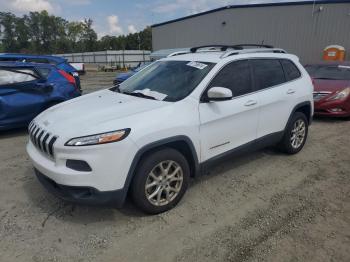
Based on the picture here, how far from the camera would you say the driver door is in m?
3.55

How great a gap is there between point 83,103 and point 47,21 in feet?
362

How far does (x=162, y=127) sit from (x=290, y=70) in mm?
2878

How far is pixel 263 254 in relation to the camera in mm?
2703

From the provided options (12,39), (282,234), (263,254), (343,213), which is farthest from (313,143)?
(12,39)

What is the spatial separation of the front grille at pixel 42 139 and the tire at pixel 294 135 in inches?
138

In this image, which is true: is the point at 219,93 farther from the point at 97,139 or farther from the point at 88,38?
the point at 88,38

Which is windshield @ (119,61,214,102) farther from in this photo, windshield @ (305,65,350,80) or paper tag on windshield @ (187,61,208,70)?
windshield @ (305,65,350,80)

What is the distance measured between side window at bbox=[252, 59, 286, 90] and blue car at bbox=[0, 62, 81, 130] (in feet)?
15.1

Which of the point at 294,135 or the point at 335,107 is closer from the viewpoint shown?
the point at 294,135

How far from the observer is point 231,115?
3777 mm

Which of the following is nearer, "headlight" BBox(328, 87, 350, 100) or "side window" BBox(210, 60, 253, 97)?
"side window" BBox(210, 60, 253, 97)

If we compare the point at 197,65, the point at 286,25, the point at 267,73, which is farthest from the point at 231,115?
the point at 286,25

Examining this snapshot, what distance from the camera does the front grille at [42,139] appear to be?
3.01 meters

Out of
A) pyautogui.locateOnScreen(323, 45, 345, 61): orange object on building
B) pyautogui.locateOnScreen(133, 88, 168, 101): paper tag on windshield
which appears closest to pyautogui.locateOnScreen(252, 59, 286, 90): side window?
pyautogui.locateOnScreen(133, 88, 168, 101): paper tag on windshield
